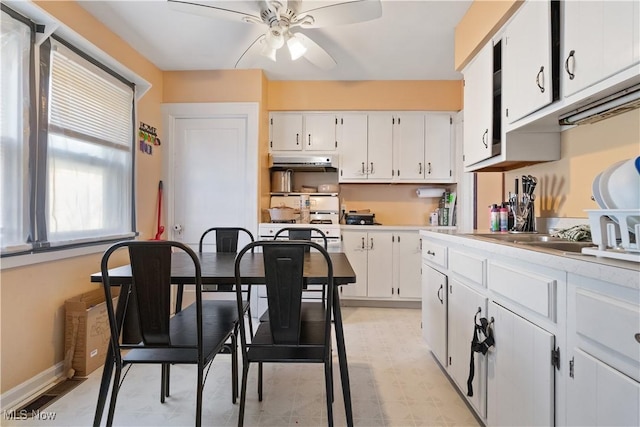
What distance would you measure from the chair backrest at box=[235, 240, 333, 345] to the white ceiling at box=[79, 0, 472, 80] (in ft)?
5.26

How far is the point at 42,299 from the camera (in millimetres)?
1940

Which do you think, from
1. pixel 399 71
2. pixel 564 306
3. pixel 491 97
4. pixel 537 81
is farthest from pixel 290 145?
pixel 564 306

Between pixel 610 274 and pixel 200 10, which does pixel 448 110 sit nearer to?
pixel 200 10

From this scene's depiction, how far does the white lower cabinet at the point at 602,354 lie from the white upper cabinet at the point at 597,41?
799 millimetres

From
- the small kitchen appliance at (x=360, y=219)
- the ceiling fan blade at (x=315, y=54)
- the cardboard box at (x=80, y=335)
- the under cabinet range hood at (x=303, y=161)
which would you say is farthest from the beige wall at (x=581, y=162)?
the cardboard box at (x=80, y=335)

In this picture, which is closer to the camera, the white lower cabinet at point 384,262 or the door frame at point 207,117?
the door frame at point 207,117

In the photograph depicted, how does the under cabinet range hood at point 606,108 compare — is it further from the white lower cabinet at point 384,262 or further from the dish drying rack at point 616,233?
the white lower cabinet at point 384,262

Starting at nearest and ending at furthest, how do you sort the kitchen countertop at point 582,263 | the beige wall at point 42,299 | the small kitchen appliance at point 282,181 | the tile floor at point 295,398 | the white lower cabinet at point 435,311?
the kitchen countertop at point 582,263 < the tile floor at point 295,398 < the beige wall at point 42,299 < the white lower cabinet at point 435,311 < the small kitchen appliance at point 282,181

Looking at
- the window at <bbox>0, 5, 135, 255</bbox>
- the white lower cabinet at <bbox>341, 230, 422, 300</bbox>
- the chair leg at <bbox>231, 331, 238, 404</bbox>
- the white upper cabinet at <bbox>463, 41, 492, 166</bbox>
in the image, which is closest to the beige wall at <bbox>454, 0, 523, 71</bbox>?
the white upper cabinet at <bbox>463, 41, 492, 166</bbox>

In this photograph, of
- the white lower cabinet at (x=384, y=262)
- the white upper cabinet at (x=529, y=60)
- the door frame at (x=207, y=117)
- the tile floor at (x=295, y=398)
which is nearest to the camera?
the white upper cabinet at (x=529, y=60)

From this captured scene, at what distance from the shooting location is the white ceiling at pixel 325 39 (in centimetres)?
238

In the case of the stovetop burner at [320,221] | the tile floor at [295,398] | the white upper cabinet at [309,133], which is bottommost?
the tile floor at [295,398]

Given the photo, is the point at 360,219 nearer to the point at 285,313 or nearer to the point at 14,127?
the point at 285,313

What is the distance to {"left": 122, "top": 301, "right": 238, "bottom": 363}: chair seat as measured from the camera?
1343 mm
